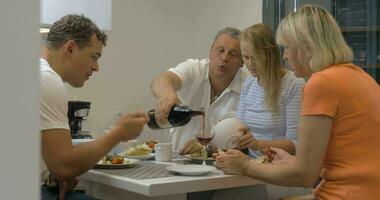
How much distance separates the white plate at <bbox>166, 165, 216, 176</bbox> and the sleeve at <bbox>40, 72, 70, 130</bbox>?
0.38 metres

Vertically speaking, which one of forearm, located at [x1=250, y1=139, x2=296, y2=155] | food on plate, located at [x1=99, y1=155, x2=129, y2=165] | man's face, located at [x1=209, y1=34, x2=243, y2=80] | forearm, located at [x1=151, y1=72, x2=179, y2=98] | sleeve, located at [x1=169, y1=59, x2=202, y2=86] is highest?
man's face, located at [x1=209, y1=34, x2=243, y2=80]

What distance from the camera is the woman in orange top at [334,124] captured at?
4.74 feet

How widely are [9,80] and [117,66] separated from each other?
299 centimetres

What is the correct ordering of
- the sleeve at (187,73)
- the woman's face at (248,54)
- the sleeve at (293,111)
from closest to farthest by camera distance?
the sleeve at (293,111)
the woman's face at (248,54)
the sleeve at (187,73)

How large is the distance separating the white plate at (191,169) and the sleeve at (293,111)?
1.37ft

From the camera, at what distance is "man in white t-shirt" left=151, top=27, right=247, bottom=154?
2.41 metres

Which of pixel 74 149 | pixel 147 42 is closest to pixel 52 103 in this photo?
pixel 74 149

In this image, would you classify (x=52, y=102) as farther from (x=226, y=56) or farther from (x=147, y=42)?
(x=147, y=42)

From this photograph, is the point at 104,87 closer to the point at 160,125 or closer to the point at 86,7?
the point at 86,7

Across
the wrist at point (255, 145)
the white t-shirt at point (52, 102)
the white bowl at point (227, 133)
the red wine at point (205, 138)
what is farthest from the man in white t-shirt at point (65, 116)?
the wrist at point (255, 145)

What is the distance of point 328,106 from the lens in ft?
4.71

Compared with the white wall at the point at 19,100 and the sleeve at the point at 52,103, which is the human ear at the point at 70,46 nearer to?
the sleeve at the point at 52,103

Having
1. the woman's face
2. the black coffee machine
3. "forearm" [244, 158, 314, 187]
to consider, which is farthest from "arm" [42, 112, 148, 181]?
the black coffee machine

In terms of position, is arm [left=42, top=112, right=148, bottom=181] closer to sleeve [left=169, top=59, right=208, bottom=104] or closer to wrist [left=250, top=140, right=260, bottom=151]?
wrist [left=250, top=140, right=260, bottom=151]
